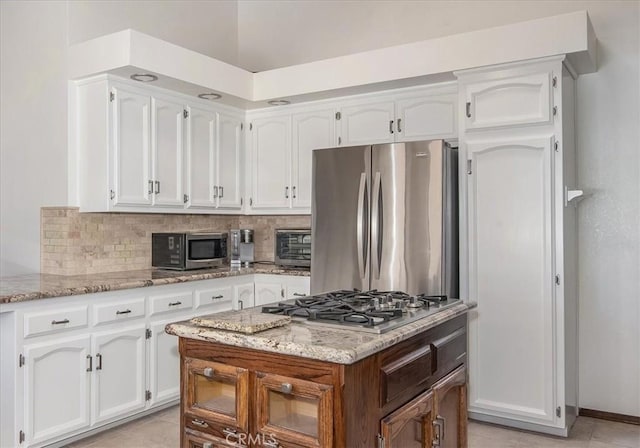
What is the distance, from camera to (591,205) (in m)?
3.70

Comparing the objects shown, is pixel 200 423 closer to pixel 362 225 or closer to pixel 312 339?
pixel 312 339

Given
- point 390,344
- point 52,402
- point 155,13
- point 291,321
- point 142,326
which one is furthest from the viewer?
point 155,13

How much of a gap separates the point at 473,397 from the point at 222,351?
7.41ft

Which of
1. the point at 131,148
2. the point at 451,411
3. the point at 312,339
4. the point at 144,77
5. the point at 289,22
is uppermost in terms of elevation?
the point at 289,22

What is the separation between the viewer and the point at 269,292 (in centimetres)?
426

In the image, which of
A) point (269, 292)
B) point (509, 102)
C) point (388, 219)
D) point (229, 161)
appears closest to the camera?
point (509, 102)

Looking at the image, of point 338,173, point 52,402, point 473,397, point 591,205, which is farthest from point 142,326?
point 591,205

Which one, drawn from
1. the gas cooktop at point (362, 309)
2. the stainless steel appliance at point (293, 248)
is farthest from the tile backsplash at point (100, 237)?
the gas cooktop at point (362, 309)

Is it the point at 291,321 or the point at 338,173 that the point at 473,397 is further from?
the point at 291,321

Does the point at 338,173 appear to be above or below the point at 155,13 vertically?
below

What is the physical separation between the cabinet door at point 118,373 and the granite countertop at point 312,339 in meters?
1.55

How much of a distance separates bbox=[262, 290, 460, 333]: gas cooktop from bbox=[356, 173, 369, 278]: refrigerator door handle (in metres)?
1.08

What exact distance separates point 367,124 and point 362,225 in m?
0.95

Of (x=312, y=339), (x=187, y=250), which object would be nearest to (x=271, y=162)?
(x=187, y=250)
